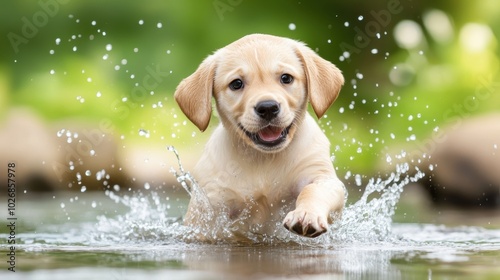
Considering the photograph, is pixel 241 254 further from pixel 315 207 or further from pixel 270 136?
pixel 270 136

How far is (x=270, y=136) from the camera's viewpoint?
502 centimetres

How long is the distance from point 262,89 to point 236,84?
0.22 meters

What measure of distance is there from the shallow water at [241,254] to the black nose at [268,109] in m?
0.63

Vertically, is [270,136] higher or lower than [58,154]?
lower

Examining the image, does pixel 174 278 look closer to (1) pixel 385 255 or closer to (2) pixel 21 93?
(1) pixel 385 255

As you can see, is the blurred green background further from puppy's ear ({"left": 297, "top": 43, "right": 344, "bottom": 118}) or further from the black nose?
the black nose

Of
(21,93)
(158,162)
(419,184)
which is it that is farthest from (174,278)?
(21,93)

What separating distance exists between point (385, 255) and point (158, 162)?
748cm

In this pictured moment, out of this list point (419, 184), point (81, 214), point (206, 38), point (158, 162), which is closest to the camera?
point (81, 214)

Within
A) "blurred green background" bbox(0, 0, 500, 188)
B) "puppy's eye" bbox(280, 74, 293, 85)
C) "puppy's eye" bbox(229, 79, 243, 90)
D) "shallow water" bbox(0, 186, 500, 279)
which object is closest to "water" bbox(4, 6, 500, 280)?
"shallow water" bbox(0, 186, 500, 279)

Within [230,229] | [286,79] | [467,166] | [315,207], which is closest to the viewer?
[315,207]

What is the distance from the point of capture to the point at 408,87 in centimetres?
1280

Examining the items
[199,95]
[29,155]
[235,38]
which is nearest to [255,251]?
[199,95]

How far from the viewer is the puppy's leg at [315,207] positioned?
444 cm
